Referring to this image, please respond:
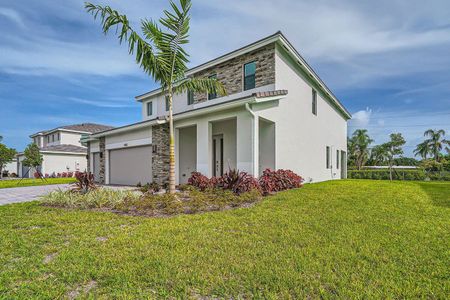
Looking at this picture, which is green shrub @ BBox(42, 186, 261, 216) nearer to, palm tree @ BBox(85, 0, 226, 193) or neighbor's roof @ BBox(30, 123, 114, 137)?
palm tree @ BBox(85, 0, 226, 193)

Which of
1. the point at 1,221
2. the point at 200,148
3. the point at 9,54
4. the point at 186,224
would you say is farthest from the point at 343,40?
the point at 9,54

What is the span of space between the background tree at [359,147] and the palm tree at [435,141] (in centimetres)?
870

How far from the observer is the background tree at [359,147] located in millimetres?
35781

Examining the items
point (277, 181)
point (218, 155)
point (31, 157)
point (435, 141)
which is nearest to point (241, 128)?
point (277, 181)

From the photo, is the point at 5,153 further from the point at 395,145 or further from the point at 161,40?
the point at 395,145

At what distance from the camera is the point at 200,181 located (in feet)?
30.7

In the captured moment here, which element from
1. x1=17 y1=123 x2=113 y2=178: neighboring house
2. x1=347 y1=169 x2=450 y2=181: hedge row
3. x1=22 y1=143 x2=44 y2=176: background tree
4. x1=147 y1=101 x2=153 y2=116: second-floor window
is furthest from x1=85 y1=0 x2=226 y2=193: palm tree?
x1=347 y1=169 x2=450 y2=181: hedge row

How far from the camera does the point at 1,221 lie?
519 cm

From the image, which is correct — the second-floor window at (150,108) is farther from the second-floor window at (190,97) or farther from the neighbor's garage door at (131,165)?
the second-floor window at (190,97)

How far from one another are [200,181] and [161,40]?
5.35 m

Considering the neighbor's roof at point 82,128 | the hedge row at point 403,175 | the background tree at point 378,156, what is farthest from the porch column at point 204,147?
the background tree at point 378,156

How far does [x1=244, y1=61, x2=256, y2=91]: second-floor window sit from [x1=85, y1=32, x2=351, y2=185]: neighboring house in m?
0.05

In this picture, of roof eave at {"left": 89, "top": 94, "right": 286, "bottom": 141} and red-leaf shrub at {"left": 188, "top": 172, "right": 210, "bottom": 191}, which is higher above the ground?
roof eave at {"left": 89, "top": 94, "right": 286, "bottom": 141}

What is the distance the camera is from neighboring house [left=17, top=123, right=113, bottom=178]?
26.5 m
